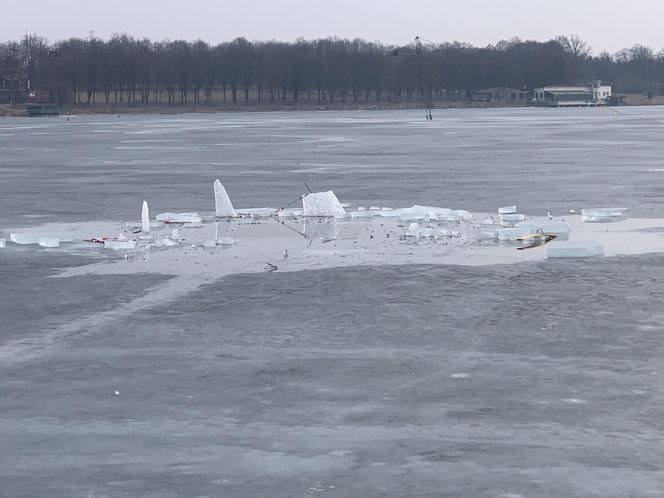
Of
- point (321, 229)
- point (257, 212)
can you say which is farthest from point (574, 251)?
point (257, 212)

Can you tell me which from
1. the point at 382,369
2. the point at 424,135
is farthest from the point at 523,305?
the point at 424,135

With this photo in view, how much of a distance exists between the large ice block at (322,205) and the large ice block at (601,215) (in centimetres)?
414

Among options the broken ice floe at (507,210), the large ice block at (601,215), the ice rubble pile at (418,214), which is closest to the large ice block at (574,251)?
the large ice block at (601,215)

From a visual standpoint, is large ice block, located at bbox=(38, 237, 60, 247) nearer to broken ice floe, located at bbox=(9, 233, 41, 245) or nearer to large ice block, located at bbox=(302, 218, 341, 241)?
broken ice floe, located at bbox=(9, 233, 41, 245)

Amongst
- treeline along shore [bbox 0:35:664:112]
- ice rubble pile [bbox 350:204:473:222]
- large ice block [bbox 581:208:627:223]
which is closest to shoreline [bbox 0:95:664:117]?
treeline along shore [bbox 0:35:664:112]

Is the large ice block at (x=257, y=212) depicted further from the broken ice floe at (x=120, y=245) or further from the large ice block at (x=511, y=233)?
the large ice block at (x=511, y=233)

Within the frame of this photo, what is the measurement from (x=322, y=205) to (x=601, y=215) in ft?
15.8

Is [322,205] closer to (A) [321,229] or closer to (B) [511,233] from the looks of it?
(A) [321,229]

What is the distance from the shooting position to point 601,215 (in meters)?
18.7

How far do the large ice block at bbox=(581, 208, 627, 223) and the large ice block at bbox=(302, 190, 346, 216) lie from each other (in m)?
4.14

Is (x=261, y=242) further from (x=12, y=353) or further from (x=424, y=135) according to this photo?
(x=424, y=135)

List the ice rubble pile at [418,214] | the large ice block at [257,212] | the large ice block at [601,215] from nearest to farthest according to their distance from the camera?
the large ice block at [601,215] → the ice rubble pile at [418,214] → the large ice block at [257,212]

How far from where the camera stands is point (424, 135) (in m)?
57.3

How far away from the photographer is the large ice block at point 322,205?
19748 millimetres
